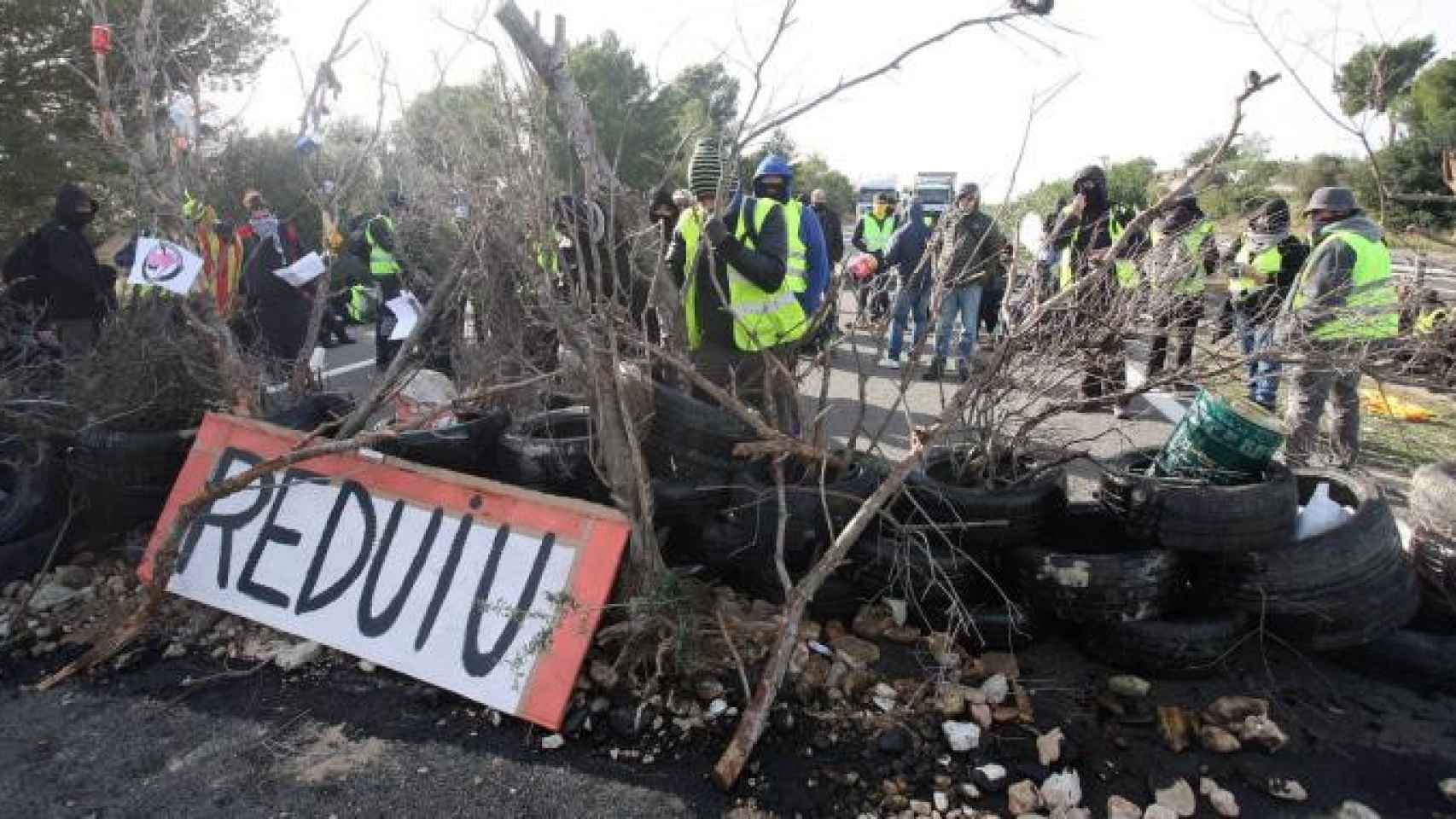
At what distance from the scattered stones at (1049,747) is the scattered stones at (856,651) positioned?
24.3 inches

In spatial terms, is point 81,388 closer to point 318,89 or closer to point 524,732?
point 318,89

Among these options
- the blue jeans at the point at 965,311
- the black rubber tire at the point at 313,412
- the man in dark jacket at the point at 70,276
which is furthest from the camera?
the blue jeans at the point at 965,311

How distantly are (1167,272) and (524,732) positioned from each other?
3.00 metres

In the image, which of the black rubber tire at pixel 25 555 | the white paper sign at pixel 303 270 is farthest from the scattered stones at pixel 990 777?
the white paper sign at pixel 303 270

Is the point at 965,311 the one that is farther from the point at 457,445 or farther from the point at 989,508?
the point at 457,445

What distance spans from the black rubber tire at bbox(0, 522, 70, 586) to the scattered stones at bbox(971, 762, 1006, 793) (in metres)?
4.02

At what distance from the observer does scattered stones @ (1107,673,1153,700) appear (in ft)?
9.34

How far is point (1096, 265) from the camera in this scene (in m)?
3.87

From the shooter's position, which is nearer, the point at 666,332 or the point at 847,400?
the point at 666,332

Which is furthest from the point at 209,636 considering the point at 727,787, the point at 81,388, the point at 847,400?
the point at 847,400

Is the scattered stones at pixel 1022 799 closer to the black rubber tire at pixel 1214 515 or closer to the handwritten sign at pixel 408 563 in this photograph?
the black rubber tire at pixel 1214 515

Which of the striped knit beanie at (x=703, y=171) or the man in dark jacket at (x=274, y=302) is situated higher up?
the striped knit beanie at (x=703, y=171)

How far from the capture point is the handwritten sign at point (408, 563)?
2775mm

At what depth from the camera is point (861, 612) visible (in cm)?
322
